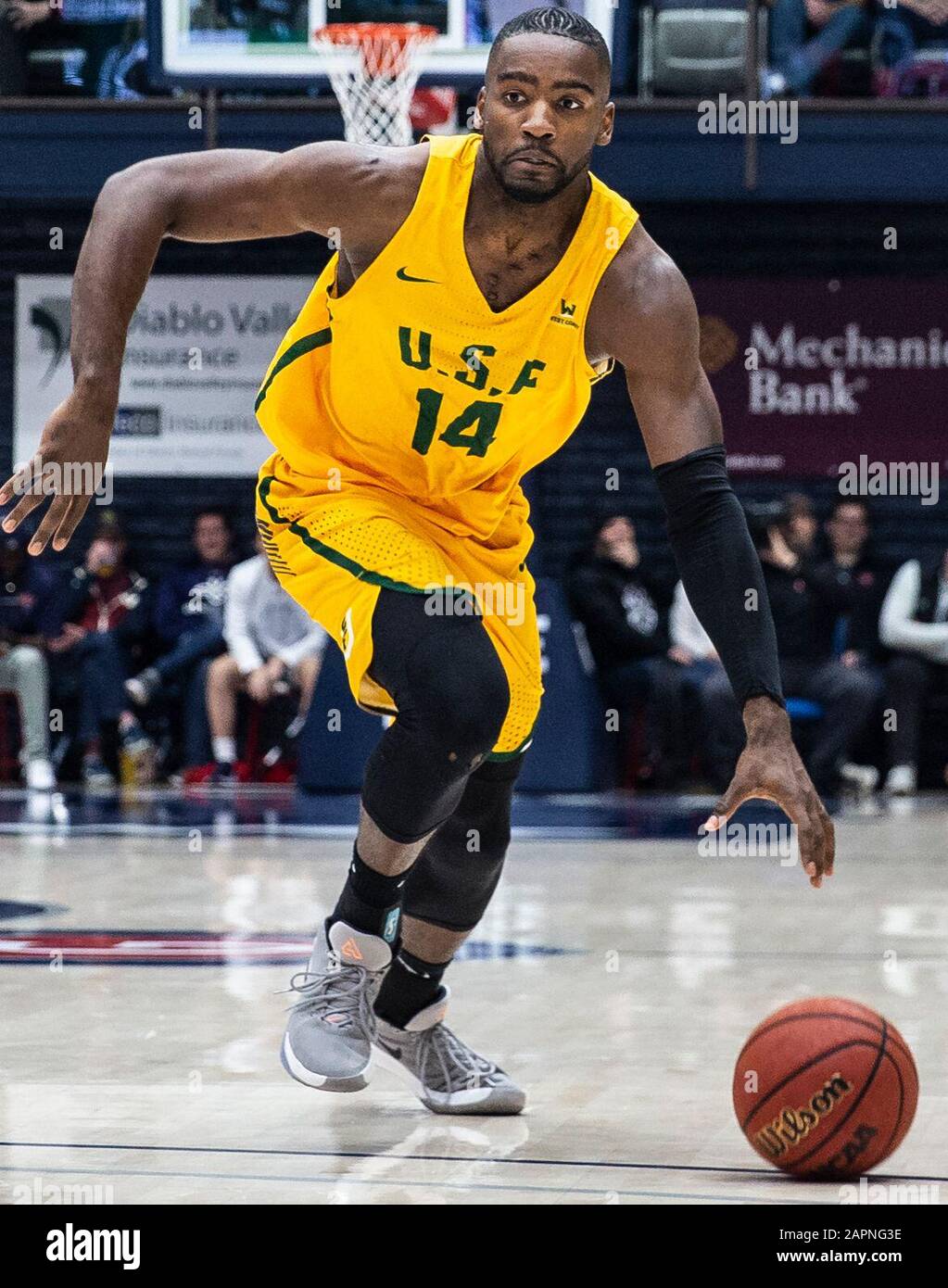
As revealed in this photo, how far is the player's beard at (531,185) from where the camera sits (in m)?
3.52

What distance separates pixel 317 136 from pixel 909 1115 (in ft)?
29.4

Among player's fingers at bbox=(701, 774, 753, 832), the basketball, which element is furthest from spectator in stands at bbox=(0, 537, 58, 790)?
player's fingers at bbox=(701, 774, 753, 832)

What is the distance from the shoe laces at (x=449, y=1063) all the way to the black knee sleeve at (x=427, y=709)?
1.71ft

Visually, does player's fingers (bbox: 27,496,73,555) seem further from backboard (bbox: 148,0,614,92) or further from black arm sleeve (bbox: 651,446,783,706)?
backboard (bbox: 148,0,614,92)

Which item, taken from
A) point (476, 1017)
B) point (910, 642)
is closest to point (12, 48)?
point (910, 642)

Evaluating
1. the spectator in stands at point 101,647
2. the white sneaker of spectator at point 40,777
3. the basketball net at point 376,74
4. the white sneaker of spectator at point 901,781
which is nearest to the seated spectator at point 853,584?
the white sneaker of spectator at point 901,781

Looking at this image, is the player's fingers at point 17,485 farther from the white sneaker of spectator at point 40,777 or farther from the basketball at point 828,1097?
the white sneaker of spectator at point 40,777

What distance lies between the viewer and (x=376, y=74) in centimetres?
992

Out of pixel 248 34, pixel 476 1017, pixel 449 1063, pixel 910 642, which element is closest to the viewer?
pixel 449 1063

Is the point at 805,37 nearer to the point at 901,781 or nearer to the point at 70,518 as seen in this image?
the point at 901,781

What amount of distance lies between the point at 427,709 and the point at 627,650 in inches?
320

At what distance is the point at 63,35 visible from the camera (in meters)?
12.2

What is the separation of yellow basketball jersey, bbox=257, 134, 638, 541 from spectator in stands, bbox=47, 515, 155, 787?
26.8 ft

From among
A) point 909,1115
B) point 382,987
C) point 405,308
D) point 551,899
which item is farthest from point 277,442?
point 551,899
